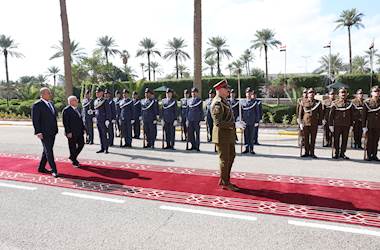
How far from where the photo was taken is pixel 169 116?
1080 cm

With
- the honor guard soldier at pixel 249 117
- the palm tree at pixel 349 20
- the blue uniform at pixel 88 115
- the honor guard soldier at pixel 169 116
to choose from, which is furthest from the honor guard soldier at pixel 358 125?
the palm tree at pixel 349 20

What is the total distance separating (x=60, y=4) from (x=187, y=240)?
18.1 meters

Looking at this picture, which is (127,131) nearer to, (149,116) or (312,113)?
(149,116)

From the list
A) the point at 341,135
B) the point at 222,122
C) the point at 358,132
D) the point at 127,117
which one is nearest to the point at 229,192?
the point at 222,122

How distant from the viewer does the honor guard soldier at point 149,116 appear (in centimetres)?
1100

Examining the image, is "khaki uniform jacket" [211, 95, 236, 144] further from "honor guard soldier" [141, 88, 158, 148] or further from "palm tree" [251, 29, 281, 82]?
"palm tree" [251, 29, 281, 82]

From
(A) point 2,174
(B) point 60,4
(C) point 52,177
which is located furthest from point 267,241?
(B) point 60,4

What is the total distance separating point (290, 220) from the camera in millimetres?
4715

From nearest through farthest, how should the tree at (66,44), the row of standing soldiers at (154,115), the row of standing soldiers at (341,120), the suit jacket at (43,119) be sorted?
the suit jacket at (43,119), the row of standing soldiers at (341,120), the row of standing soldiers at (154,115), the tree at (66,44)

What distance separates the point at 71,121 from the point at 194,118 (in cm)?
374

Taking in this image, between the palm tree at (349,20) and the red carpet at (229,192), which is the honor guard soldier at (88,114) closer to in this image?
the red carpet at (229,192)

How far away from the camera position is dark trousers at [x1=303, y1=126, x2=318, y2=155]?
29.7ft

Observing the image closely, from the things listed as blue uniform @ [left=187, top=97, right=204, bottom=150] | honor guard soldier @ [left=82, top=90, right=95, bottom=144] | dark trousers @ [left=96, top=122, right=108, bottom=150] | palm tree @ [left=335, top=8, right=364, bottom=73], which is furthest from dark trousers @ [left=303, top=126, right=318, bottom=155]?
palm tree @ [left=335, top=8, right=364, bottom=73]

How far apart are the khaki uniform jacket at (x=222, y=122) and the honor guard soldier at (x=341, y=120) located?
4.00 meters
